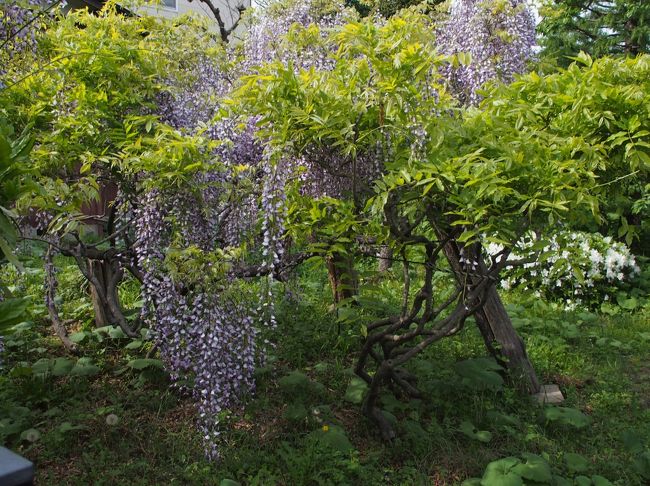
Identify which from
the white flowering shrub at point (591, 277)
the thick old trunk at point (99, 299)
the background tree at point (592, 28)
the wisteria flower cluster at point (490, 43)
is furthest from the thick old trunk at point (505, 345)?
the background tree at point (592, 28)

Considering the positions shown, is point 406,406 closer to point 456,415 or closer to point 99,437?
point 456,415

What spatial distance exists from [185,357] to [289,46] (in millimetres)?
2571

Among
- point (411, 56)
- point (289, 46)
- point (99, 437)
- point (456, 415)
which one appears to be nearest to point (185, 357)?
point (99, 437)

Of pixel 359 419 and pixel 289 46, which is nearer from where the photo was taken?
pixel 359 419

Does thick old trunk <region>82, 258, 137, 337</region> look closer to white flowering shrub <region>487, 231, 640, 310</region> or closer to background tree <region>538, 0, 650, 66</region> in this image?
white flowering shrub <region>487, 231, 640, 310</region>

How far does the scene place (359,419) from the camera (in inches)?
169

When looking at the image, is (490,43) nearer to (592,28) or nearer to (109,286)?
(109,286)

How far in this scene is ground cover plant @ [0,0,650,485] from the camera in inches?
128

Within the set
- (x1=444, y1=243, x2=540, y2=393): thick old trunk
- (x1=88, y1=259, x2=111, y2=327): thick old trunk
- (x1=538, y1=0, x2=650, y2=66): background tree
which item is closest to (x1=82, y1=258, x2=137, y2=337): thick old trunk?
(x1=88, y1=259, x2=111, y2=327): thick old trunk

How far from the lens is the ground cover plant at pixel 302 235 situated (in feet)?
10.7

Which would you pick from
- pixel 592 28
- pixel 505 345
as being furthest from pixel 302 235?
pixel 592 28

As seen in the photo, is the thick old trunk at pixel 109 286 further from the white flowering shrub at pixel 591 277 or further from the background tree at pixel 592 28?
the background tree at pixel 592 28

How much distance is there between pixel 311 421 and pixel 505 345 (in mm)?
1790

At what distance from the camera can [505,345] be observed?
4980 mm
